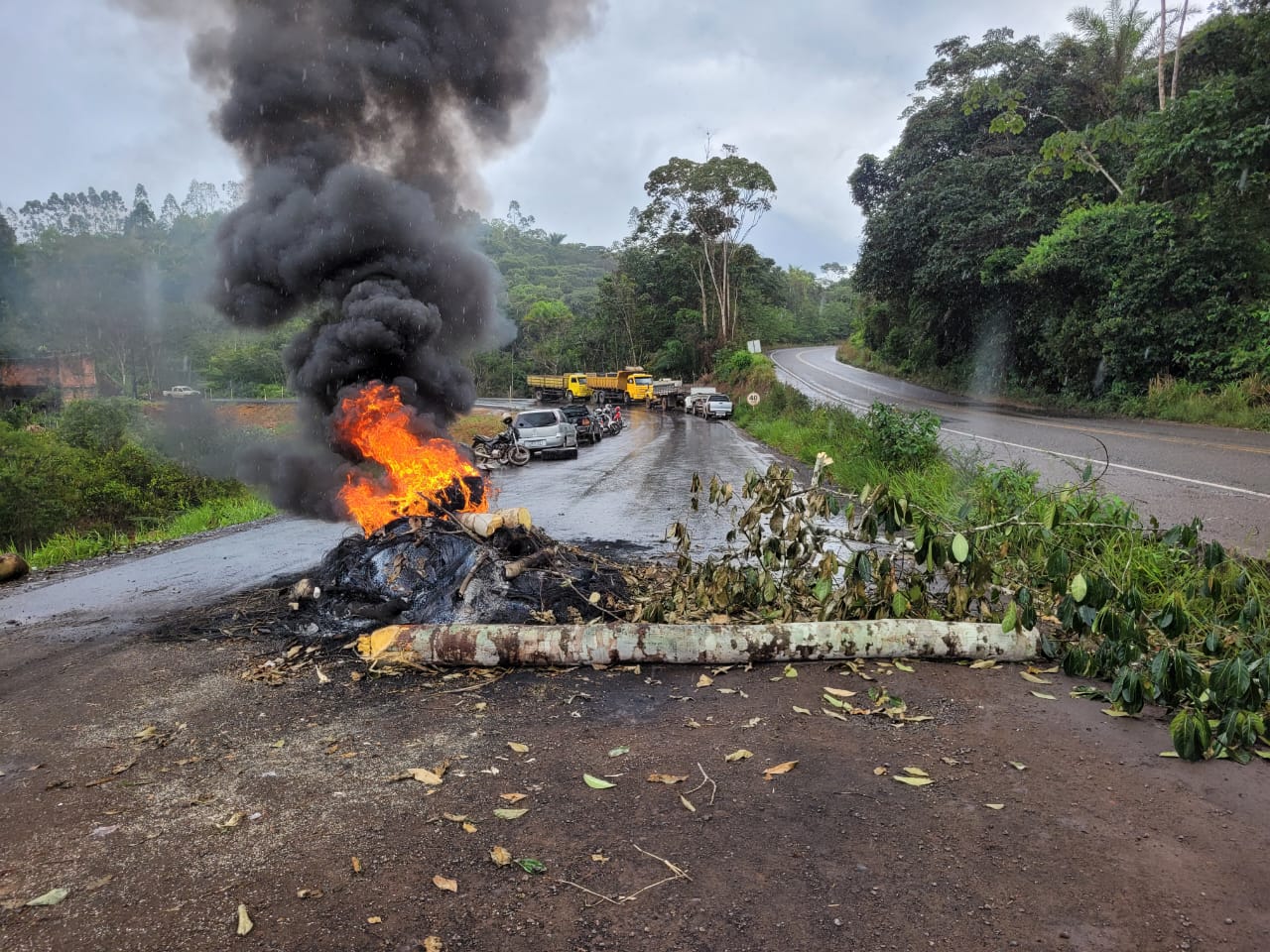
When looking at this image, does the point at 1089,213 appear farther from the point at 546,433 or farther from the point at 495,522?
the point at 495,522

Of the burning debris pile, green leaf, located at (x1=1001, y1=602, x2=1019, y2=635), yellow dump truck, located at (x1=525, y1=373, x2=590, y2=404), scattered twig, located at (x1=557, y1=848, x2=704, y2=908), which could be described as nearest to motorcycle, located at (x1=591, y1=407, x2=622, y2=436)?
yellow dump truck, located at (x1=525, y1=373, x2=590, y2=404)

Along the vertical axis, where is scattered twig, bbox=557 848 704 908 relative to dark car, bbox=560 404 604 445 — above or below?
above

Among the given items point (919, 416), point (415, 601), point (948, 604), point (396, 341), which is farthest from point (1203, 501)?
Answer: point (396, 341)

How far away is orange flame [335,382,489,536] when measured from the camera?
810 cm

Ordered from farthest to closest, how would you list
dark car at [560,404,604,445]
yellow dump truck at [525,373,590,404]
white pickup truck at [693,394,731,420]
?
1. yellow dump truck at [525,373,590,404]
2. white pickup truck at [693,394,731,420]
3. dark car at [560,404,604,445]

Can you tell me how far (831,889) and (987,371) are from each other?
3300 cm

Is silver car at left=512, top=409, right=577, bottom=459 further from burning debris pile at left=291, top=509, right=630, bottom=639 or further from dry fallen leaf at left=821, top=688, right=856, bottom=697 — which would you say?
dry fallen leaf at left=821, top=688, right=856, bottom=697

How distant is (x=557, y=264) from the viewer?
96.2 m

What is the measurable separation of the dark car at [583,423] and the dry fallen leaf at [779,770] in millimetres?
23334

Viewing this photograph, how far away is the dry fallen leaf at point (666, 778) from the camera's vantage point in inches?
140

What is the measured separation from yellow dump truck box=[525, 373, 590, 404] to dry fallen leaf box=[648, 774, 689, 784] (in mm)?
40507

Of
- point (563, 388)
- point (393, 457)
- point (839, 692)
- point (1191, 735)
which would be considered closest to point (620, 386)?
point (563, 388)

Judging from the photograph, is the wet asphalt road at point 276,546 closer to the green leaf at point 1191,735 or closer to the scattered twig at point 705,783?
the scattered twig at point 705,783

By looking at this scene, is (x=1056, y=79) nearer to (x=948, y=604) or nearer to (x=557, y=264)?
(x=948, y=604)
